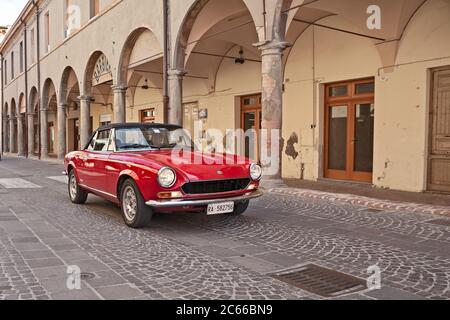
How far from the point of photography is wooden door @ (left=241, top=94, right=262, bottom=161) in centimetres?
1569

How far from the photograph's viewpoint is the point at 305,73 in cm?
1291

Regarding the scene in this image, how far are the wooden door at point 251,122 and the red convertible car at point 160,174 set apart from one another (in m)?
8.23

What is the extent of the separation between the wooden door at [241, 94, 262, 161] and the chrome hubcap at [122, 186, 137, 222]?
383 inches

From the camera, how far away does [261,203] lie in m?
A: 8.38

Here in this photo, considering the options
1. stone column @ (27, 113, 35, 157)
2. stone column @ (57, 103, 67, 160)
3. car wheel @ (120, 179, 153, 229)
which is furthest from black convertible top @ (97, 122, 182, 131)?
stone column @ (27, 113, 35, 157)

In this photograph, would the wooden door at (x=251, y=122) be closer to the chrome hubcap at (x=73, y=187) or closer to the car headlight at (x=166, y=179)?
the chrome hubcap at (x=73, y=187)

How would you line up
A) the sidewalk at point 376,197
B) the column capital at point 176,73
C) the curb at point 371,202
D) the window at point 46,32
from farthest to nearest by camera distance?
the window at point 46,32
the column capital at point 176,73
the sidewalk at point 376,197
the curb at point 371,202

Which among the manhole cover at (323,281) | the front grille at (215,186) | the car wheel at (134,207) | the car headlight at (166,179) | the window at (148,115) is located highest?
the window at (148,115)

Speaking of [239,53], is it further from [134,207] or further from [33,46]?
[33,46]

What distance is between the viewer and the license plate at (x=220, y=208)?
589 centimetres

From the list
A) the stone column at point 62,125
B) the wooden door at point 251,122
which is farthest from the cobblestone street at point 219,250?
the stone column at point 62,125

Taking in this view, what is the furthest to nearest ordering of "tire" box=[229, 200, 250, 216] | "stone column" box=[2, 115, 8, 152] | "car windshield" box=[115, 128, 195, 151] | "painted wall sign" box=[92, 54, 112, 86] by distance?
"stone column" box=[2, 115, 8, 152] < "painted wall sign" box=[92, 54, 112, 86] < "car windshield" box=[115, 128, 195, 151] < "tire" box=[229, 200, 250, 216]

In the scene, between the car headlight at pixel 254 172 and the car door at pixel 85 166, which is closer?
the car headlight at pixel 254 172

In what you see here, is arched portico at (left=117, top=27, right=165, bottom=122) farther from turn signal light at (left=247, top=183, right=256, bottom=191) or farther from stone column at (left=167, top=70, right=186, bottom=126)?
turn signal light at (left=247, top=183, right=256, bottom=191)
